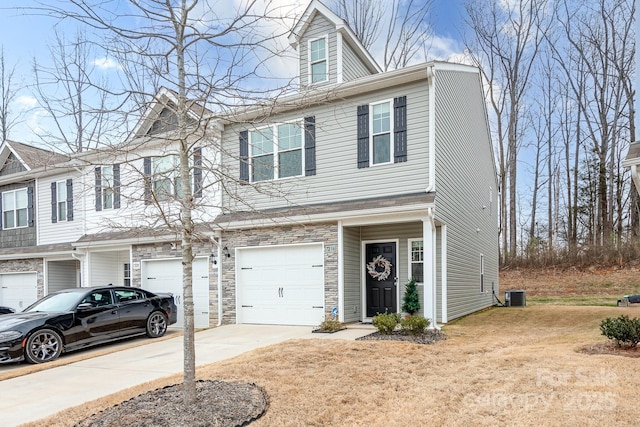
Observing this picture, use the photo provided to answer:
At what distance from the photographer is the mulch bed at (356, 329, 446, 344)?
890cm

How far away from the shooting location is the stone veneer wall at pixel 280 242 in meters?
11.4

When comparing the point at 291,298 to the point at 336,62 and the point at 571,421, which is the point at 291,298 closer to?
the point at 336,62

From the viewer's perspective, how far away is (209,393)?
534 cm

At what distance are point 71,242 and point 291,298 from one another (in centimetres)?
918

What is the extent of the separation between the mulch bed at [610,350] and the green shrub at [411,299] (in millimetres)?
4035

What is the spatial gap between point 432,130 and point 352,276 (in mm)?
4132

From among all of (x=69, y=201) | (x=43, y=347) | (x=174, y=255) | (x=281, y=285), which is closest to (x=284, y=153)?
(x=281, y=285)

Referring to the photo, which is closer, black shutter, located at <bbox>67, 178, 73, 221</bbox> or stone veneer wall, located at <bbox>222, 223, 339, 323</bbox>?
stone veneer wall, located at <bbox>222, 223, 339, 323</bbox>

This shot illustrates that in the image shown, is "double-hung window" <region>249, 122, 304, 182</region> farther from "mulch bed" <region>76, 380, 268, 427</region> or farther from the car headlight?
"mulch bed" <region>76, 380, 268, 427</region>

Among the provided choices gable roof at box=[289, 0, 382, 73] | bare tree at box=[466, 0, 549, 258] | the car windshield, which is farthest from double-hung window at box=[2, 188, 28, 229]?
bare tree at box=[466, 0, 549, 258]

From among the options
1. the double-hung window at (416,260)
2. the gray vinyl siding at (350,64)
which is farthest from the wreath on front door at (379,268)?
the gray vinyl siding at (350,64)

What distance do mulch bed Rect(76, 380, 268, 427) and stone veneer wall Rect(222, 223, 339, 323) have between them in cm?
587

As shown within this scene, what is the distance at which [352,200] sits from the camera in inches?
454

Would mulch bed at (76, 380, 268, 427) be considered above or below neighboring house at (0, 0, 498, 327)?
below
